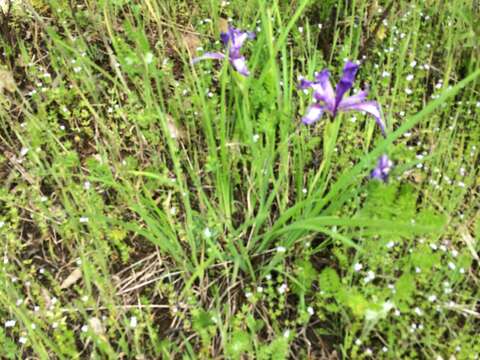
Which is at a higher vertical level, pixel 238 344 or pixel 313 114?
pixel 313 114

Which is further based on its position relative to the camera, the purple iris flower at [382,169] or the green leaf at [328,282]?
the green leaf at [328,282]

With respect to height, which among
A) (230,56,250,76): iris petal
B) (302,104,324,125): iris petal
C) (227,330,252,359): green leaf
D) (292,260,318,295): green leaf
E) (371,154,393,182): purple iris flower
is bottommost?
(227,330,252,359): green leaf

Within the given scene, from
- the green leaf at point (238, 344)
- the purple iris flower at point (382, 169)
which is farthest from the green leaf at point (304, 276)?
the purple iris flower at point (382, 169)

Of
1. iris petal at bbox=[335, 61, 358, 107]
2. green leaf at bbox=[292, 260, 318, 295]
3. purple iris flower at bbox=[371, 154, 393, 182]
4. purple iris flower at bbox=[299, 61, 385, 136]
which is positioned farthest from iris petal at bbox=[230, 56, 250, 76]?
green leaf at bbox=[292, 260, 318, 295]

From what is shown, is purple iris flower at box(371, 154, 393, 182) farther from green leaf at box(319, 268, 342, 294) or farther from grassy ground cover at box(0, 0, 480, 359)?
green leaf at box(319, 268, 342, 294)

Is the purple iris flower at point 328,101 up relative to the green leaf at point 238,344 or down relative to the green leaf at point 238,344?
up

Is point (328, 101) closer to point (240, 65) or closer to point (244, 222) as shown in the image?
point (240, 65)

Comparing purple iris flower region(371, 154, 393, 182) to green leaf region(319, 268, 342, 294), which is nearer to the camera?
purple iris flower region(371, 154, 393, 182)

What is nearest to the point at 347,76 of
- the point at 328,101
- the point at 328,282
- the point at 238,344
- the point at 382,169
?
the point at 328,101

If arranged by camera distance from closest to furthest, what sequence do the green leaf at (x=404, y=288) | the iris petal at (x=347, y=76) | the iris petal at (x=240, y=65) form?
the iris petal at (x=347, y=76) → the green leaf at (x=404, y=288) → the iris petal at (x=240, y=65)

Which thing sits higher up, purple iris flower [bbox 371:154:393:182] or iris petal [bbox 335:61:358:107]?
iris petal [bbox 335:61:358:107]

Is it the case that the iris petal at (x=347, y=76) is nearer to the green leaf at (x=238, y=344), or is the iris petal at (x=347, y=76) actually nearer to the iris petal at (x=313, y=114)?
the iris petal at (x=313, y=114)

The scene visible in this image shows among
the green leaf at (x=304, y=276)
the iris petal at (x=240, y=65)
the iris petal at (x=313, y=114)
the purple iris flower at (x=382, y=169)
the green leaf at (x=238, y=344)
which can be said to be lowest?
the green leaf at (x=238, y=344)

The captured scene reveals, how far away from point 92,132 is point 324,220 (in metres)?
1.14
